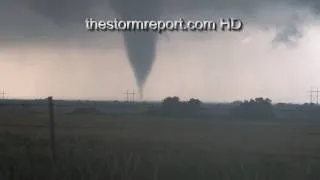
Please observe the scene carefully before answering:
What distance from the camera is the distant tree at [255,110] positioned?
8744cm

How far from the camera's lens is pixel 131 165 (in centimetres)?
1409

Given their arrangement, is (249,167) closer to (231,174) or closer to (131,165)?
(231,174)

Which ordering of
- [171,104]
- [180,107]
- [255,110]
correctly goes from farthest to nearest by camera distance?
[171,104], [180,107], [255,110]

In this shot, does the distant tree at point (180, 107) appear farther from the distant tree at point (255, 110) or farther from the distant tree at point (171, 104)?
the distant tree at point (255, 110)

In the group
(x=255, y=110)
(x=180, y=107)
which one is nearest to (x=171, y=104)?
(x=180, y=107)

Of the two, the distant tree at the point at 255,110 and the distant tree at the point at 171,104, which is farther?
the distant tree at the point at 171,104

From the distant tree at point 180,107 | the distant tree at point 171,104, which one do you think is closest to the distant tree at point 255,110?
the distant tree at point 180,107

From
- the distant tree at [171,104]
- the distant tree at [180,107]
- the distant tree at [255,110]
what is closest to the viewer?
the distant tree at [255,110]

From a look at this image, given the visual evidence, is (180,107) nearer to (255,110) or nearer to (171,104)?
(171,104)

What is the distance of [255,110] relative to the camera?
9056cm

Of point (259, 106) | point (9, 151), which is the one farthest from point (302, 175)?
point (259, 106)

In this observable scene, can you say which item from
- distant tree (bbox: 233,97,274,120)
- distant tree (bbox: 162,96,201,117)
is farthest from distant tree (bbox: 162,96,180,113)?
distant tree (bbox: 233,97,274,120)

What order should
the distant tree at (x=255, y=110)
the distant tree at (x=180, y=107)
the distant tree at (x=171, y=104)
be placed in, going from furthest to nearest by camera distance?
the distant tree at (x=171, y=104) < the distant tree at (x=180, y=107) < the distant tree at (x=255, y=110)

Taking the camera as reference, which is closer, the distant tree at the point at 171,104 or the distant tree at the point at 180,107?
the distant tree at the point at 180,107
